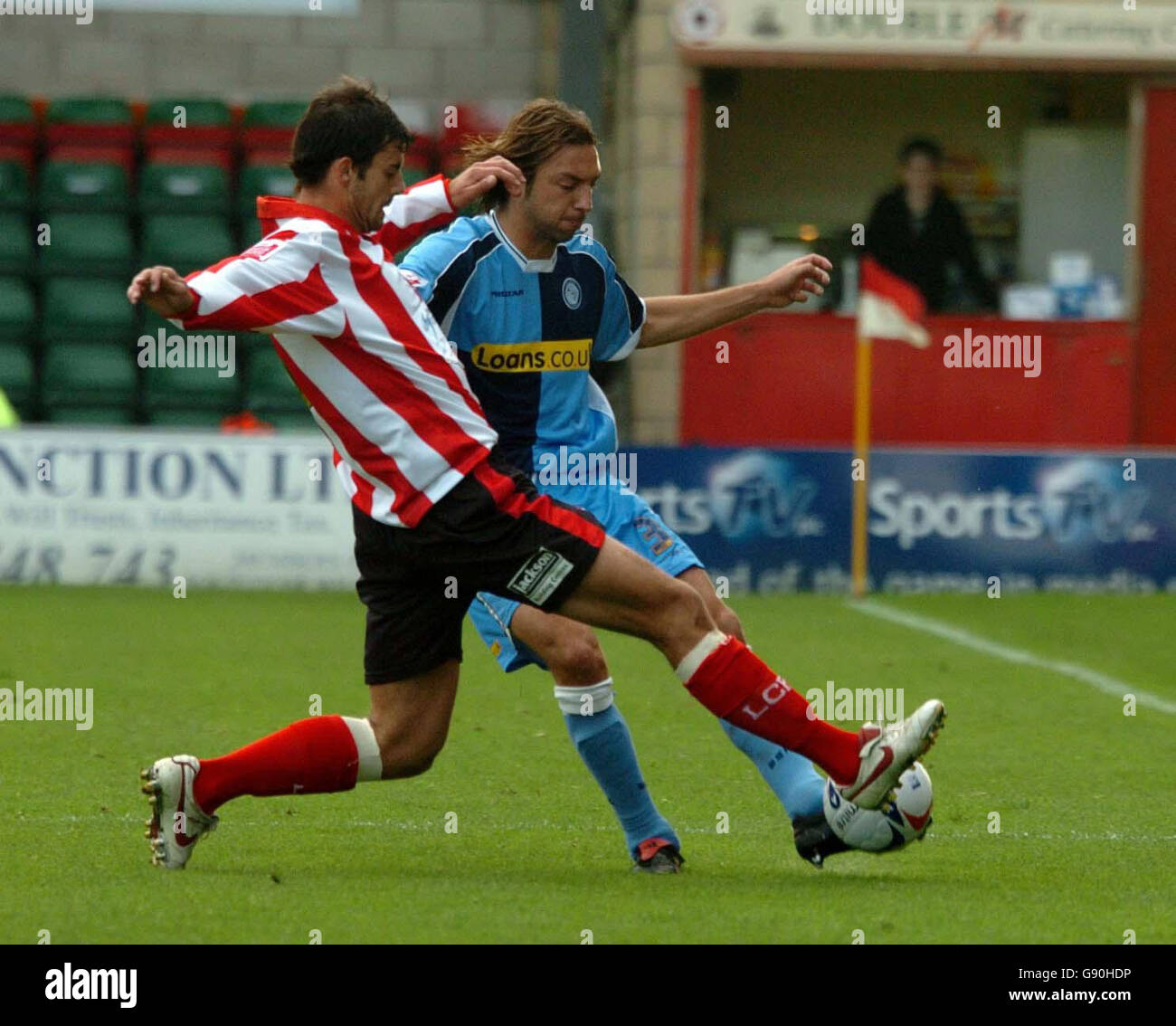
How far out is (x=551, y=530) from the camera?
4.77m

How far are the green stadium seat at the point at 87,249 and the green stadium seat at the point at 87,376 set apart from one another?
0.66 meters

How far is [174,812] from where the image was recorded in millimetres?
5141

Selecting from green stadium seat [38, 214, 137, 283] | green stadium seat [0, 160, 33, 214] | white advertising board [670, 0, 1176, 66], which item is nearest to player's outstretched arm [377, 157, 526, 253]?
white advertising board [670, 0, 1176, 66]

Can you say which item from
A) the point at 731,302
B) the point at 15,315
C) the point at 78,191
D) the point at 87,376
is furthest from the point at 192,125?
the point at 731,302

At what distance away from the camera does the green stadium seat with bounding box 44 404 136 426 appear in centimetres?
1611

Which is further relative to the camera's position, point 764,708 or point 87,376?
point 87,376

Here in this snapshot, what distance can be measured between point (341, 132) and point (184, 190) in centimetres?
1261

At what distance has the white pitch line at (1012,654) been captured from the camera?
29.9ft

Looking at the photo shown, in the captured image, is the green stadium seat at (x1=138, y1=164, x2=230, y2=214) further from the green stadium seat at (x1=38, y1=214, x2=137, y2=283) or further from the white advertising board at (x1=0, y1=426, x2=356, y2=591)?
the white advertising board at (x1=0, y1=426, x2=356, y2=591)

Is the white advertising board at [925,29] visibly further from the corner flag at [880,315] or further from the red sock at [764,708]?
the red sock at [764,708]

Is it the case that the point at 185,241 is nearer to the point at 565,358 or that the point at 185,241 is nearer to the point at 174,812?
the point at 565,358

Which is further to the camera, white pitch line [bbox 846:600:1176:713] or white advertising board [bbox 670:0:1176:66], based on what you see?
white advertising board [bbox 670:0:1176:66]

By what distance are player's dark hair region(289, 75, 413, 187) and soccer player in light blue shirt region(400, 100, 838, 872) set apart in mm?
397

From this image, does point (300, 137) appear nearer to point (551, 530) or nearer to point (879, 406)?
point (551, 530)
